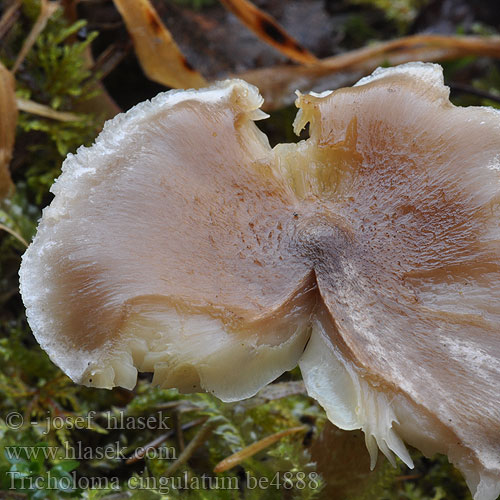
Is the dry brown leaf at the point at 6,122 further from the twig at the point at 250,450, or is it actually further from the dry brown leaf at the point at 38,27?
the twig at the point at 250,450

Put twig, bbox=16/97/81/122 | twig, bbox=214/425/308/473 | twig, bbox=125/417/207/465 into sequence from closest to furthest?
1. twig, bbox=214/425/308/473
2. twig, bbox=125/417/207/465
3. twig, bbox=16/97/81/122

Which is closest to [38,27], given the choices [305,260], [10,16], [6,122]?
[10,16]

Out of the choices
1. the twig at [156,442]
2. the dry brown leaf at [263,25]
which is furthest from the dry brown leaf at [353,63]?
the twig at [156,442]

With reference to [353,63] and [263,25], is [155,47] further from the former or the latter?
[353,63]

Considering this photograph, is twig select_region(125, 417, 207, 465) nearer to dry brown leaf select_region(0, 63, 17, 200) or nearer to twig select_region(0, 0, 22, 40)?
dry brown leaf select_region(0, 63, 17, 200)

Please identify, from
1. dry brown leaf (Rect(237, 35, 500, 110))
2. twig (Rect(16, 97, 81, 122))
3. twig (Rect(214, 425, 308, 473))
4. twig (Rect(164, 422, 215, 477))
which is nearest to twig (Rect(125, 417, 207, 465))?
twig (Rect(164, 422, 215, 477))

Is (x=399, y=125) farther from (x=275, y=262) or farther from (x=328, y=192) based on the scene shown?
(x=275, y=262)

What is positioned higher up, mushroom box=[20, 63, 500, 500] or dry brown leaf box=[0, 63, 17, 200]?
dry brown leaf box=[0, 63, 17, 200]
